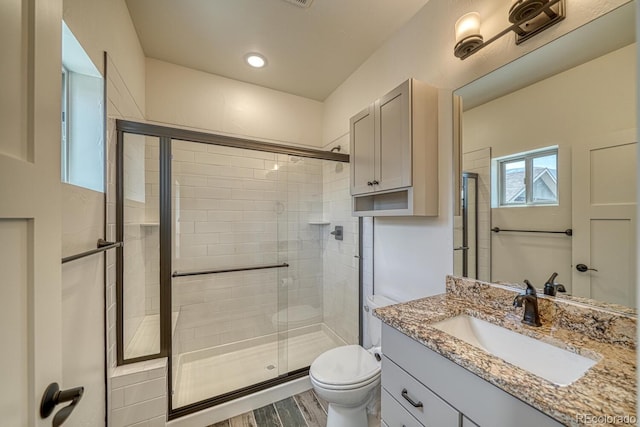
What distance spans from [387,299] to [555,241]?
3.37 feet

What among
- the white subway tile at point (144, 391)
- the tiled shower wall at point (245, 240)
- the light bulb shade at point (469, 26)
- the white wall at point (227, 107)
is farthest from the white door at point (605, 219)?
the white wall at point (227, 107)

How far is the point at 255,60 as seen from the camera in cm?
208

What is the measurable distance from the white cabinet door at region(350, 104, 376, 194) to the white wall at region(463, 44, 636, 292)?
0.57 m

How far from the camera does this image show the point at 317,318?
262 cm

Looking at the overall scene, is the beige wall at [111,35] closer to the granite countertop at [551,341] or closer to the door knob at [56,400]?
the door knob at [56,400]

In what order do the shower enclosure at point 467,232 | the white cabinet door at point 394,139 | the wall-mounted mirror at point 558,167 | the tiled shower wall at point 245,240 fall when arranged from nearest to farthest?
1. the wall-mounted mirror at point 558,167
2. the shower enclosure at point 467,232
3. the white cabinet door at point 394,139
4. the tiled shower wall at point 245,240

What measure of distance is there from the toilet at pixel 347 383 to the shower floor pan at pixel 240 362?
71 cm

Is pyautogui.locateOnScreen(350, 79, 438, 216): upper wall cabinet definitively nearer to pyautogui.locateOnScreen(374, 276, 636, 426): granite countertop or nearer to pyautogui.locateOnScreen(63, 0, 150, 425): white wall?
pyautogui.locateOnScreen(374, 276, 636, 426): granite countertop

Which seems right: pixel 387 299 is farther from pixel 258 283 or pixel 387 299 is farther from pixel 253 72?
pixel 253 72

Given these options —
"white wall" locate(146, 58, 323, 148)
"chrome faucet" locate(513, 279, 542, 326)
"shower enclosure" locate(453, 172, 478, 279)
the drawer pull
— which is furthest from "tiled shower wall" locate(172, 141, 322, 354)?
"chrome faucet" locate(513, 279, 542, 326)

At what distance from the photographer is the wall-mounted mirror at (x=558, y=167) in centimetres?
83

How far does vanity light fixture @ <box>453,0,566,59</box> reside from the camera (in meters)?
0.96

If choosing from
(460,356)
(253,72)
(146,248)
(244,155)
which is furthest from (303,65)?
(460,356)

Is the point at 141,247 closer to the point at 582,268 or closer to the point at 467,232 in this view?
the point at 467,232
